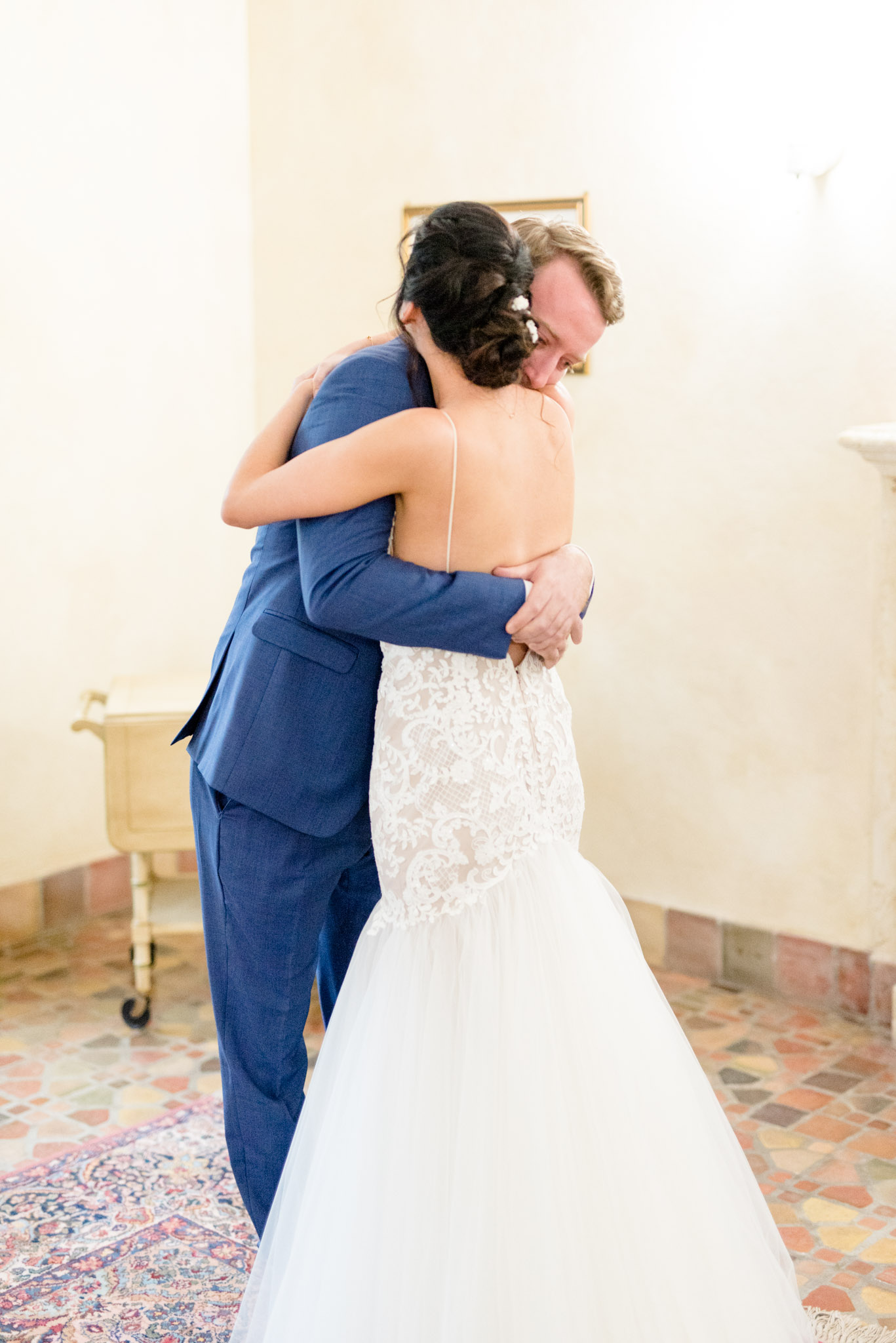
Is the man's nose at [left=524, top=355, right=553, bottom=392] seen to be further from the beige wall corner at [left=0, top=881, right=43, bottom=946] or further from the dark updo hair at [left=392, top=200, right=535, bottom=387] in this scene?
the beige wall corner at [left=0, top=881, right=43, bottom=946]

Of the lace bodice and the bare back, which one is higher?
the bare back

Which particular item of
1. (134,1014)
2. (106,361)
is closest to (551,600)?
(134,1014)

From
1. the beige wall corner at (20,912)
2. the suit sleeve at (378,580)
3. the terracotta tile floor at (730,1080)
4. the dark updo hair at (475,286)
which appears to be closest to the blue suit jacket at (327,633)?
the suit sleeve at (378,580)

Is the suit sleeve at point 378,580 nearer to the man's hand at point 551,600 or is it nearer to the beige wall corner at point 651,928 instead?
the man's hand at point 551,600

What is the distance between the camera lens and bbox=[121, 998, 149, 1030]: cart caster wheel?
132 inches

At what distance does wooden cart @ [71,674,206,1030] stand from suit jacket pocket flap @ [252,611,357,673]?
1455mm

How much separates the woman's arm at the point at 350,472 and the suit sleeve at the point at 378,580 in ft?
0.13

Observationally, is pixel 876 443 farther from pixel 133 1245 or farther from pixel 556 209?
pixel 133 1245

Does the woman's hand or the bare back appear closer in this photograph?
the bare back

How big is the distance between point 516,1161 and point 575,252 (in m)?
1.21

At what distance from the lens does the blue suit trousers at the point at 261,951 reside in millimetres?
1927

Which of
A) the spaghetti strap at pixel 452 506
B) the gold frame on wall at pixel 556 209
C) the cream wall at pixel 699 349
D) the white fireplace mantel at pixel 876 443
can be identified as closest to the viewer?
the spaghetti strap at pixel 452 506

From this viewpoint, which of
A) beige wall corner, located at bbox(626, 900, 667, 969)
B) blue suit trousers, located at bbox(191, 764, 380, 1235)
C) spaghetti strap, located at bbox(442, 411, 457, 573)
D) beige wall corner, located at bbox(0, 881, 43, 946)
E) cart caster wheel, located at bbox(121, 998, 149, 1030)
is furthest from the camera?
beige wall corner, located at bbox(0, 881, 43, 946)

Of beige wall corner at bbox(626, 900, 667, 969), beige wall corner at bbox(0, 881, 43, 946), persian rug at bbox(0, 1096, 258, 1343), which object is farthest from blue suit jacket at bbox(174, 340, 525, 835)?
A: beige wall corner at bbox(0, 881, 43, 946)
